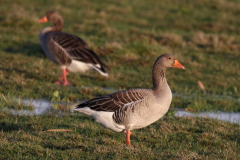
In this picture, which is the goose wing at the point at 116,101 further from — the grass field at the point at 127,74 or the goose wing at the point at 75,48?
the goose wing at the point at 75,48

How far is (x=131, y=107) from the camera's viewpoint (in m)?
7.21

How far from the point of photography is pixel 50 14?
14.4 m

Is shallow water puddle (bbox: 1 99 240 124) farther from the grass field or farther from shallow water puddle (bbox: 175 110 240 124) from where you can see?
the grass field

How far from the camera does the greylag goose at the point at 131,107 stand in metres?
7.20

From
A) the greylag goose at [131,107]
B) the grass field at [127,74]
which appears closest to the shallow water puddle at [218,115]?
the grass field at [127,74]

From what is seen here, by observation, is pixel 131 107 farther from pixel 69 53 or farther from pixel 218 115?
pixel 69 53

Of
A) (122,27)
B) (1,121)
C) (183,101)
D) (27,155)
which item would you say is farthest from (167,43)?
(27,155)

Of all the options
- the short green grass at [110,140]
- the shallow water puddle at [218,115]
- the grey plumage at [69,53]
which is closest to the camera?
the short green grass at [110,140]

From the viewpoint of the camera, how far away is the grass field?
712 cm

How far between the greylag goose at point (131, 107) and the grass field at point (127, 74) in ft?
1.38

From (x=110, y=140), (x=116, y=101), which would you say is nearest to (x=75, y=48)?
(x=116, y=101)

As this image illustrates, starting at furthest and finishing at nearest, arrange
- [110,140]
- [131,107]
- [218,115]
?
[218,115]
[110,140]
[131,107]

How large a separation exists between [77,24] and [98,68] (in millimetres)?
10125

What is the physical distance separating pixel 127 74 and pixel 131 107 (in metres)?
7.48
